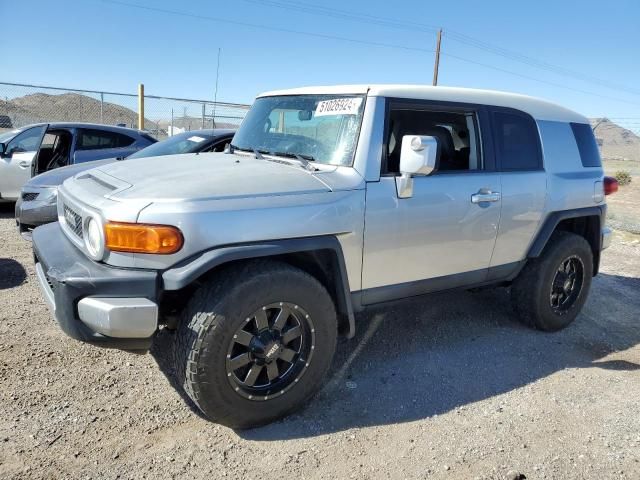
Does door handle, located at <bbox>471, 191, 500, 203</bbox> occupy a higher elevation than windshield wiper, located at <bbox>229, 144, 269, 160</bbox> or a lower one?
lower

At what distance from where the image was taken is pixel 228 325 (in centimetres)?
249

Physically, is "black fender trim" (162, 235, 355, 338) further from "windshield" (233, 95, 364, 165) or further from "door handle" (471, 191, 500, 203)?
"door handle" (471, 191, 500, 203)

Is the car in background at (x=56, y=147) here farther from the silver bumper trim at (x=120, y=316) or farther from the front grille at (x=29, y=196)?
the silver bumper trim at (x=120, y=316)

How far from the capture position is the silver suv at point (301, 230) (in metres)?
2.40

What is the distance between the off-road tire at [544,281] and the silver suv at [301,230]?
1 centimetres

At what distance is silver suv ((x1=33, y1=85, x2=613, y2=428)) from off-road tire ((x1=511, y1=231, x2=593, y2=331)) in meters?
0.01

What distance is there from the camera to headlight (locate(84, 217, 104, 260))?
2451 millimetres

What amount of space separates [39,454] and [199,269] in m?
1.21

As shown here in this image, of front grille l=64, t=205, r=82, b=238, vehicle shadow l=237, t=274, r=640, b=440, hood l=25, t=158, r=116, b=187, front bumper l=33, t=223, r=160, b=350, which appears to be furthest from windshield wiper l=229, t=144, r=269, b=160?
hood l=25, t=158, r=116, b=187

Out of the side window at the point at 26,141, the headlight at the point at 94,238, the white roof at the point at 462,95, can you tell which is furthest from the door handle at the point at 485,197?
the side window at the point at 26,141

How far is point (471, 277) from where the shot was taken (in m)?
3.66

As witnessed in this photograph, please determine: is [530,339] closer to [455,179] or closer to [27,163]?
[455,179]

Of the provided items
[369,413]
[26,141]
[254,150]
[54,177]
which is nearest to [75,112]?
[26,141]

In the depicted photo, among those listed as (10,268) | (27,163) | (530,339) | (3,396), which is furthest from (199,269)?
(27,163)
